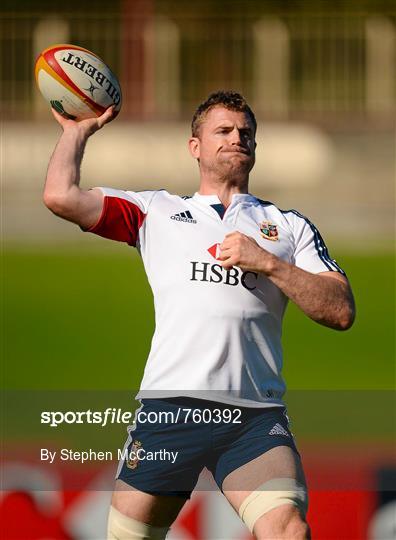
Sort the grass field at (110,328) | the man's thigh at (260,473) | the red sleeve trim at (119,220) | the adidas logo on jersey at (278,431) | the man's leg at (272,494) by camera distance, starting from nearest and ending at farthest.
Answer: the man's leg at (272,494) → the man's thigh at (260,473) → the adidas logo on jersey at (278,431) → the red sleeve trim at (119,220) → the grass field at (110,328)

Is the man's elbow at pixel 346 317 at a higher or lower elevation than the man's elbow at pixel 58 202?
lower

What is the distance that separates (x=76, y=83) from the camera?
473 cm

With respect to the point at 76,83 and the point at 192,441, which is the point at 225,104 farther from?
the point at 192,441

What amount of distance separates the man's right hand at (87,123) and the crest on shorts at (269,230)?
0.73 metres

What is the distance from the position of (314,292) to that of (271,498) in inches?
29.3

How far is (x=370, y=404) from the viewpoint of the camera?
38.1ft

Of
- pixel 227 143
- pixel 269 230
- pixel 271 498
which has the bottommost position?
pixel 271 498

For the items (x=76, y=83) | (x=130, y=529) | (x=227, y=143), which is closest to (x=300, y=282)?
(x=227, y=143)

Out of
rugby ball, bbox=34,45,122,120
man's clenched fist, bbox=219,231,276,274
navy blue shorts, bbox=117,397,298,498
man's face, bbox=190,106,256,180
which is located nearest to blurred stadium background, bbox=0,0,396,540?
rugby ball, bbox=34,45,122,120

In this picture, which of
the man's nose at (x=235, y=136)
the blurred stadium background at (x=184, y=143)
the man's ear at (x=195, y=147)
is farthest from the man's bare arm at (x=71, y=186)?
the blurred stadium background at (x=184, y=143)

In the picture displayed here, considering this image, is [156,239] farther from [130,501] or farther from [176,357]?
[130,501]

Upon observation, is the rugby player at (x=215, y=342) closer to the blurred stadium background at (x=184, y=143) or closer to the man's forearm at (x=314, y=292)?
the man's forearm at (x=314, y=292)

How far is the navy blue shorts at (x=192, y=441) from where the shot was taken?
432 centimetres

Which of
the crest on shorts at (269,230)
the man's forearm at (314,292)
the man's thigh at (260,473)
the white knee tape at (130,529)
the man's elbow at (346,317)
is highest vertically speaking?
the crest on shorts at (269,230)
